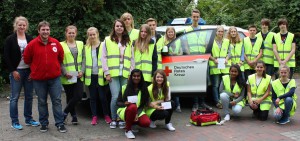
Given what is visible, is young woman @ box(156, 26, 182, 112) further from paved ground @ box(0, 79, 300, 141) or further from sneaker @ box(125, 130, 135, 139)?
sneaker @ box(125, 130, 135, 139)

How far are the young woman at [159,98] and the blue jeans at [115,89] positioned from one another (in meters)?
0.49

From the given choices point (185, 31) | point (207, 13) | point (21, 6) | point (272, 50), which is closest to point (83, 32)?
point (21, 6)

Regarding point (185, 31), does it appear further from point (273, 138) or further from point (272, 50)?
point (273, 138)

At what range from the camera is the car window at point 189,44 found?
22.6ft

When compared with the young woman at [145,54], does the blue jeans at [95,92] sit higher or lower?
lower

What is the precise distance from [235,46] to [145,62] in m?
2.23

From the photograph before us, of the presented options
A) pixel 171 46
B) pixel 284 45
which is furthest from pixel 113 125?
pixel 284 45

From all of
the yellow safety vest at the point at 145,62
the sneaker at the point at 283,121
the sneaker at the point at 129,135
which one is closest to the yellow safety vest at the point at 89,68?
the yellow safety vest at the point at 145,62

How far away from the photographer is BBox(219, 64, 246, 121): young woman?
261 inches

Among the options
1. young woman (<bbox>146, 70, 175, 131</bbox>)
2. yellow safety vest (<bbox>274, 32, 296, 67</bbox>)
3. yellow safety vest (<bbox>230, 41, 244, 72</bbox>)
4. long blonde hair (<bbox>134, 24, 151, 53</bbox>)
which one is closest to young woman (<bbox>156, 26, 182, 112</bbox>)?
long blonde hair (<bbox>134, 24, 151, 53</bbox>)

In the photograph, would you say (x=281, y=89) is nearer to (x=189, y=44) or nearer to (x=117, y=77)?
(x=189, y=44)

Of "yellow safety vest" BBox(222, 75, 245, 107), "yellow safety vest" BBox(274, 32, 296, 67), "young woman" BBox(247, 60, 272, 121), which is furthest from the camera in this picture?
"yellow safety vest" BBox(274, 32, 296, 67)

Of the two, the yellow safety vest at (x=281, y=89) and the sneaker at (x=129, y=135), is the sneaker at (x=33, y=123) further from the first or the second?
the yellow safety vest at (x=281, y=89)

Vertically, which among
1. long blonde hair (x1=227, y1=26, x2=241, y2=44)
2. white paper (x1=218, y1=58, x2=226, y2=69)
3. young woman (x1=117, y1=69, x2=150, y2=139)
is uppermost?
long blonde hair (x1=227, y1=26, x2=241, y2=44)
